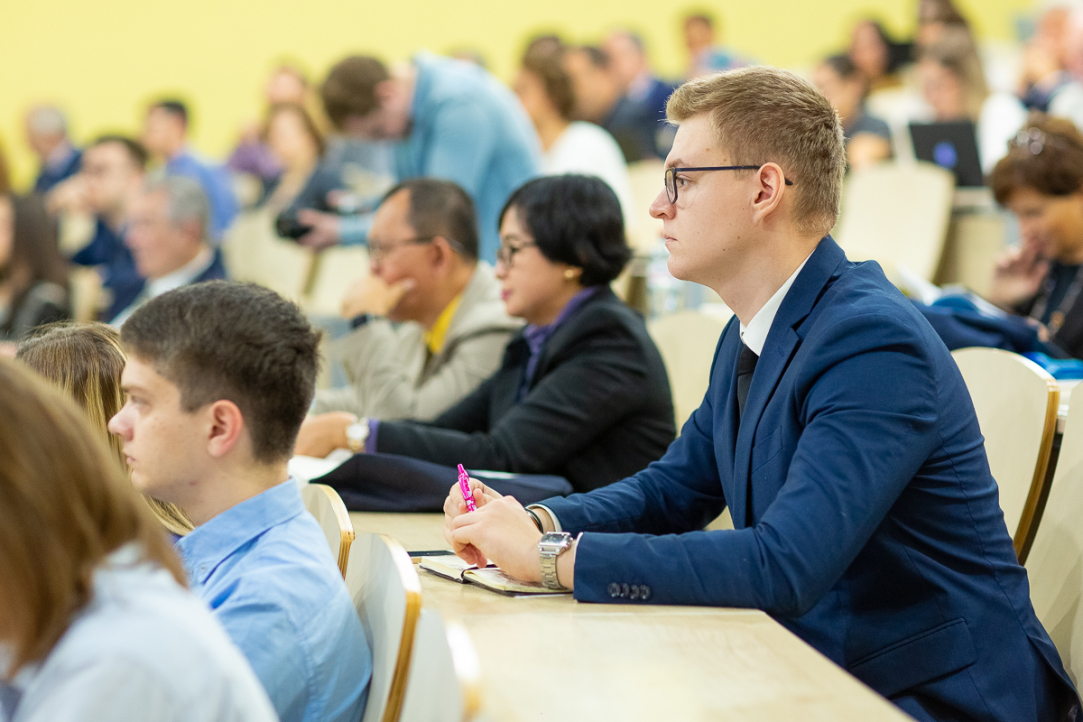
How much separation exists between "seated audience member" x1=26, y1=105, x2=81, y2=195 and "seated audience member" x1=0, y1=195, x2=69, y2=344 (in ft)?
9.63

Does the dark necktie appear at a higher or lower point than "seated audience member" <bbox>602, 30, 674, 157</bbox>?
lower

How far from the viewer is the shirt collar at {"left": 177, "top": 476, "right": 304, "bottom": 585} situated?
1286 millimetres

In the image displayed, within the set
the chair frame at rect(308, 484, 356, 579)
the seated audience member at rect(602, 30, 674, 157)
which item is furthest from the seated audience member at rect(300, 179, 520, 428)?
the seated audience member at rect(602, 30, 674, 157)

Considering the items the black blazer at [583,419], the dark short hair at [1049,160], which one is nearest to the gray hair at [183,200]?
the black blazer at [583,419]

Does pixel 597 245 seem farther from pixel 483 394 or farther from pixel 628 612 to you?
pixel 628 612

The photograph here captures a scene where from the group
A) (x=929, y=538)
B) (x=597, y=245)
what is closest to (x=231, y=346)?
(x=929, y=538)

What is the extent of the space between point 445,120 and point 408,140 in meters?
0.23

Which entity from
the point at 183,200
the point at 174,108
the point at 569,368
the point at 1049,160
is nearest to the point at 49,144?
the point at 174,108

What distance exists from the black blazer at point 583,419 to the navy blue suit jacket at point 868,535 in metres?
0.82

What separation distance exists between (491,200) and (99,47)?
699 centimetres

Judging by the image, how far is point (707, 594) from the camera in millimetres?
1271

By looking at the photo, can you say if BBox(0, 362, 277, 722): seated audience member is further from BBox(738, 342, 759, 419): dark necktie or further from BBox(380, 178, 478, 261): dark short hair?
BBox(380, 178, 478, 261): dark short hair

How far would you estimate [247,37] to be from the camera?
969 centimetres

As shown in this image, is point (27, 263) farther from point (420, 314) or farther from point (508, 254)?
point (508, 254)
